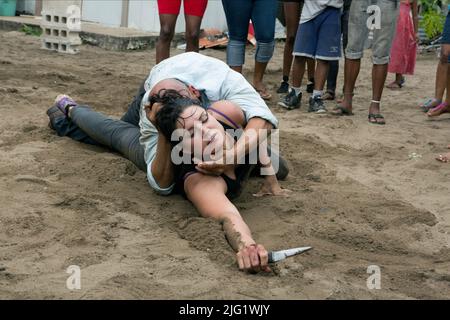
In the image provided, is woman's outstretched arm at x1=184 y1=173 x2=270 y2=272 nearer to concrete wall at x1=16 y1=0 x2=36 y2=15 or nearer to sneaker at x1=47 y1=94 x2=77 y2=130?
sneaker at x1=47 y1=94 x2=77 y2=130

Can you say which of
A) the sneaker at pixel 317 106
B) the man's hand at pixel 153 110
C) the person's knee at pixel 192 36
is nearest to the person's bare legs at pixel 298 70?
the sneaker at pixel 317 106

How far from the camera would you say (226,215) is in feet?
11.4

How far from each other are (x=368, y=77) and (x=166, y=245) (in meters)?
5.79

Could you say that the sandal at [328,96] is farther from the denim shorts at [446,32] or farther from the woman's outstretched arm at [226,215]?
the woman's outstretched arm at [226,215]

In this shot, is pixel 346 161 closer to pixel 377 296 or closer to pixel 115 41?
pixel 377 296

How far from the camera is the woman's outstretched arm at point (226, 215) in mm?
3072

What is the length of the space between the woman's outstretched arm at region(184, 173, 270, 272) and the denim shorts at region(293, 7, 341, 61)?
2949mm

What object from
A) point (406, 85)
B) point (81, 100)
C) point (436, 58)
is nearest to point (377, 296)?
point (81, 100)

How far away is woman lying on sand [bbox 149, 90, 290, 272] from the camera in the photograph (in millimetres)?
3525

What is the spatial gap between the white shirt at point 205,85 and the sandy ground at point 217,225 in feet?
0.83

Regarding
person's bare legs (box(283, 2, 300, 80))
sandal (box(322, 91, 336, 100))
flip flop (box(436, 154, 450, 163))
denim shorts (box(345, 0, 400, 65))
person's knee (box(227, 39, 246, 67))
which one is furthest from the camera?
sandal (box(322, 91, 336, 100))

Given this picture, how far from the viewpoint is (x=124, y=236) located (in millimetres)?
3453

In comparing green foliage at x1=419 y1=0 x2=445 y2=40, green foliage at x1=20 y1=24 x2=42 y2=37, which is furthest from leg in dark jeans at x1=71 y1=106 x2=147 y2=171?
green foliage at x1=419 y1=0 x2=445 y2=40

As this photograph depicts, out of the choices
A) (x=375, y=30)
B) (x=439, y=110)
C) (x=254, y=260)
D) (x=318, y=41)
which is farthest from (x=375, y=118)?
(x=254, y=260)
